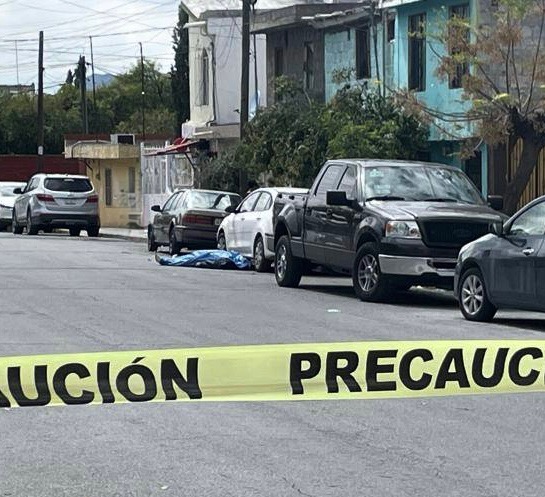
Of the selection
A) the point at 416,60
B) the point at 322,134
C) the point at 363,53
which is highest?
the point at 363,53

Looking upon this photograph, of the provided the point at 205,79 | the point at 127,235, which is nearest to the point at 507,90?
the point at 127,235

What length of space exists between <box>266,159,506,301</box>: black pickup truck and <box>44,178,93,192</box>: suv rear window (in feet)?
59.8

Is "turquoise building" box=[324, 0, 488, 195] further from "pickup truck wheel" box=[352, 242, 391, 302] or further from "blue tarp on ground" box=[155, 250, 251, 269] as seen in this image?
"pickup truck wheel" box=[352, 242, 391, 302]

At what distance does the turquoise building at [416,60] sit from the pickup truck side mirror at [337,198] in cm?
790

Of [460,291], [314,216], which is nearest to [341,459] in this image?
[460,291]

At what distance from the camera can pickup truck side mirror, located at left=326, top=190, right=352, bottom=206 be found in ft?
58.7

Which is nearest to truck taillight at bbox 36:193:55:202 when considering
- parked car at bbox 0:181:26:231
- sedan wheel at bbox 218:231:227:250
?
parked car at bbox 0:181:26:231

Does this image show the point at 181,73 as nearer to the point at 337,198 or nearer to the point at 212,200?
the point at 212,200

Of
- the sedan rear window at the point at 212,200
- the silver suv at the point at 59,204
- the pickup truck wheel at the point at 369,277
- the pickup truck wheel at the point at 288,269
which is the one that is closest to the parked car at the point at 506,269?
the pickup truck wheel at the point at 369,277

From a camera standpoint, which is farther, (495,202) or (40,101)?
(40,101)

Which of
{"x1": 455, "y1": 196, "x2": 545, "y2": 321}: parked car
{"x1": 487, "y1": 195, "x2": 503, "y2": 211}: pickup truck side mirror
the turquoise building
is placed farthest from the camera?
the turquoise building

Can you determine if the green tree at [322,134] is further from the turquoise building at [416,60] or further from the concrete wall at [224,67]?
the concrete wall at [224,67]

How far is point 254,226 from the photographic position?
2391 centimetres

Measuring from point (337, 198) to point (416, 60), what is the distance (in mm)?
13257
